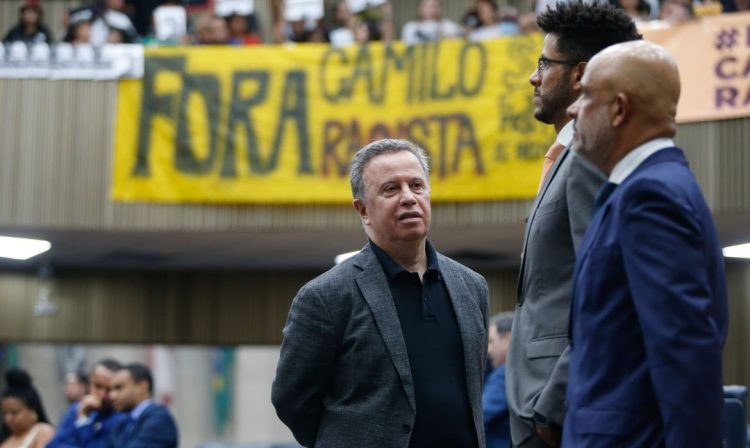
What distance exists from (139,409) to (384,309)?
4.43m

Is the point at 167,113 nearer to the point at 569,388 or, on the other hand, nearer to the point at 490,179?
the point at 490,179

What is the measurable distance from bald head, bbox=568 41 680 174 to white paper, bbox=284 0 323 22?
976 centimetres

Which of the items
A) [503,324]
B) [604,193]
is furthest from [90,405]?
[604,193]

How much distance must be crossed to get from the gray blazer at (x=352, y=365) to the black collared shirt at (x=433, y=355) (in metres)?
0.03

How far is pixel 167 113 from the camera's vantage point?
11883 mm

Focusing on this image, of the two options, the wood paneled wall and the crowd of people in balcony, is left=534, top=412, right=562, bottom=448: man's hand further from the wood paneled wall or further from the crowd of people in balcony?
the wood paneled wall

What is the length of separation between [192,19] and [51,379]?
24.2 feet

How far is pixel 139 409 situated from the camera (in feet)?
25.4

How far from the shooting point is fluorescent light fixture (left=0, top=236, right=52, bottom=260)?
13.3 metres

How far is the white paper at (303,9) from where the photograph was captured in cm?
1230

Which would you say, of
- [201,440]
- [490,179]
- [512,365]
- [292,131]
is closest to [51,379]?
[201,440]

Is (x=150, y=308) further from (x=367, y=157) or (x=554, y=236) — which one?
(x=554, y=236)

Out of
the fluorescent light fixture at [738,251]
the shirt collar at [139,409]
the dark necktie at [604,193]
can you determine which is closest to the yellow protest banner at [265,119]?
the fluorescent light fixture at [738,251]

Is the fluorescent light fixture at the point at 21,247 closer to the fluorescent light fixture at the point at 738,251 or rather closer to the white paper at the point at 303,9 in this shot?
the white paper at the point at 303,9
